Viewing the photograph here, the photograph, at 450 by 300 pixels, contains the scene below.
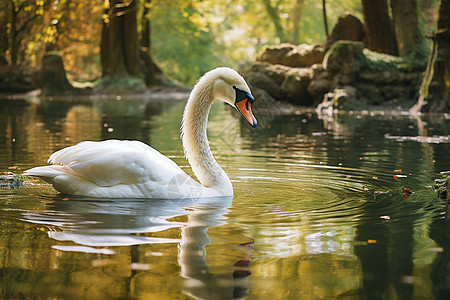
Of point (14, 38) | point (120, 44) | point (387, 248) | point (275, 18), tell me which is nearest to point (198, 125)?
point (387, 248)

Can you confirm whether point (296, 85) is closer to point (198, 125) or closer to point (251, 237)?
point (198, 125)

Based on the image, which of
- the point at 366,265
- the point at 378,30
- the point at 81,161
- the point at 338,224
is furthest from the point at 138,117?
the point at 366,265

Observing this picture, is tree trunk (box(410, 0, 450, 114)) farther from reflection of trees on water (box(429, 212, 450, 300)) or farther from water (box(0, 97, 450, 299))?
reflection of trees on water (box(429, 212, 450, 300))

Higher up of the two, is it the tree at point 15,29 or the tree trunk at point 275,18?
the tree trunk at point 275,18

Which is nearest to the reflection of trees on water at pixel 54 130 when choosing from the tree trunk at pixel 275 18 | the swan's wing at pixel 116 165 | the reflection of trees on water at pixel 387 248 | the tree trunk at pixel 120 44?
the swan's wing at pixel 116 165

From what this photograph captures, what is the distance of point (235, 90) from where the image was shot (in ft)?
23.5

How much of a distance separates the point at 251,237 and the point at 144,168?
5.82 ft

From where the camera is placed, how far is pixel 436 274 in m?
4.23

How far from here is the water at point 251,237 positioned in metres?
3.97

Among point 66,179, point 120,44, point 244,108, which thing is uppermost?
point 120,44

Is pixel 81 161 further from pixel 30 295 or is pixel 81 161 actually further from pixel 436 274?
pixel 436 274

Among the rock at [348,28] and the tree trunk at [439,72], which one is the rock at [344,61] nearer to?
the tree trunk at [439,72]

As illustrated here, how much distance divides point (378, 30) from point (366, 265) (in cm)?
2225

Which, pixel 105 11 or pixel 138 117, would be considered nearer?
pixel 138 117
